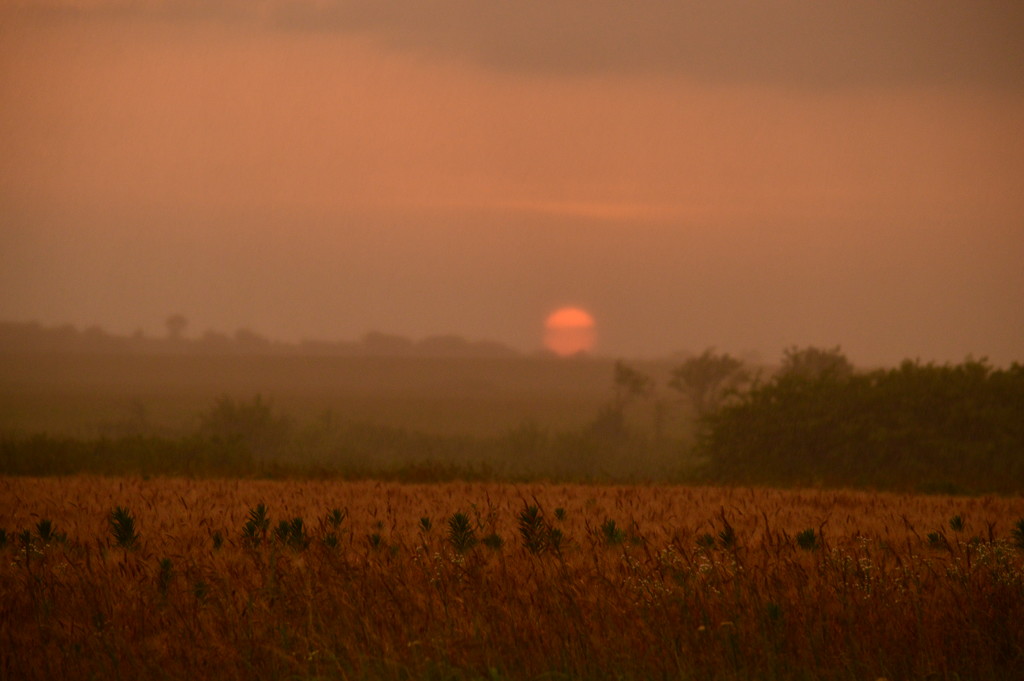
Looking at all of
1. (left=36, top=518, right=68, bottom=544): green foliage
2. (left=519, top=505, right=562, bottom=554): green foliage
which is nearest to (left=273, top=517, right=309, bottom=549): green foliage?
(left=519, top=505, right=562, bottom=554): green foliage

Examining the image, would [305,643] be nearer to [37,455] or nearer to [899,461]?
[37,455]

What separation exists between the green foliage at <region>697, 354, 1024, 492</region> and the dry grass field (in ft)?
53.5

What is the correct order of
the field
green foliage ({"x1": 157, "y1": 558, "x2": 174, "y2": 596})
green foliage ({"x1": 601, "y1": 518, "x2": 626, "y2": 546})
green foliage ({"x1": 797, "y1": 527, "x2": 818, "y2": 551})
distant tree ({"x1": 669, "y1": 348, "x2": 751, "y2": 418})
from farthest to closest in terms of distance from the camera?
the field
distant tree ({"x1": 669, "y1": 348, "x2": 751, "y2": 418})
green foliage ({"x1": 601, "y1": 518, "x2": 626, "y2": 546})
green foliage ({"x1": 797, "y1": 527, "x2": 818, "y2": 551})
green foliage ({"x1": 157, "y1": 558, "x2": 174, "y2": 596})

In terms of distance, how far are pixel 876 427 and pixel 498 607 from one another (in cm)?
2113

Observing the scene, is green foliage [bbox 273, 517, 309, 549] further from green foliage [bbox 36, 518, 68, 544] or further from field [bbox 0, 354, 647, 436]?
field [bbox 0, 354, 647, 436]

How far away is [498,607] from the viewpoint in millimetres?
7195

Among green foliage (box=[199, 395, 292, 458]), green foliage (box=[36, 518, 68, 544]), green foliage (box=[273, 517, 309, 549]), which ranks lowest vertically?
green foliage (box=[36, 518, 68, 544])

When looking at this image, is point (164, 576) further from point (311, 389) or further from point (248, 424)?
point (311, 389)

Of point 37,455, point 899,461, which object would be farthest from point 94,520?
point 899,461

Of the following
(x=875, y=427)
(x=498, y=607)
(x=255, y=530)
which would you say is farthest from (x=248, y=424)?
(x=498, y=607)

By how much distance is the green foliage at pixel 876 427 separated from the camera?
82.1 ft

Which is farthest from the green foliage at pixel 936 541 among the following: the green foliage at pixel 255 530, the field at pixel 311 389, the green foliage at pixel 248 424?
→ the field at pixel 311 389

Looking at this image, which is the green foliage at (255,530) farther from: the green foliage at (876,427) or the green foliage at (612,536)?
the green foliage at (876,427)

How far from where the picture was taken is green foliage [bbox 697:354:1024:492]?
2503 cm
